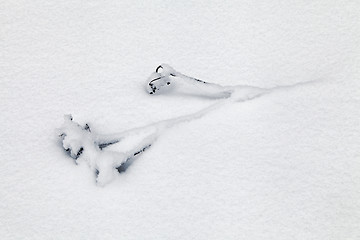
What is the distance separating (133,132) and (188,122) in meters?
0.16

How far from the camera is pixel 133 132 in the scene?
1201 millimetres

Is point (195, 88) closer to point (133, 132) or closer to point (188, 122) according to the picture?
point (188, 122)

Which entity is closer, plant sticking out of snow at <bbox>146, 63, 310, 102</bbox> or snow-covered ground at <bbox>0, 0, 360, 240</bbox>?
snow-covered ground at <bbox>0, 0, 360, 240</bbox>

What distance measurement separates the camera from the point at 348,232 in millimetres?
1021

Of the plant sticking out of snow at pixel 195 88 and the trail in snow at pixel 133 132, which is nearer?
the trail in snow at pixel 133 132

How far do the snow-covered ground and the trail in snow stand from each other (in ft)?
0.07

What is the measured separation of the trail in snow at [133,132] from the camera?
1.13m

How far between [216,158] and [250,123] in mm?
156

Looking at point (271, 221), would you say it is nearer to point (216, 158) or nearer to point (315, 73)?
point (216, 158)

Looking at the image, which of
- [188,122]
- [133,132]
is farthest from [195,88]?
[133,132]

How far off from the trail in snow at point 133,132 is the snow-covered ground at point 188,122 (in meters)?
0.02

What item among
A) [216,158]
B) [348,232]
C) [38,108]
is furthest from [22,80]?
[348,232]

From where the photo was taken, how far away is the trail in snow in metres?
1.13

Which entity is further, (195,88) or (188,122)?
(195,88)
